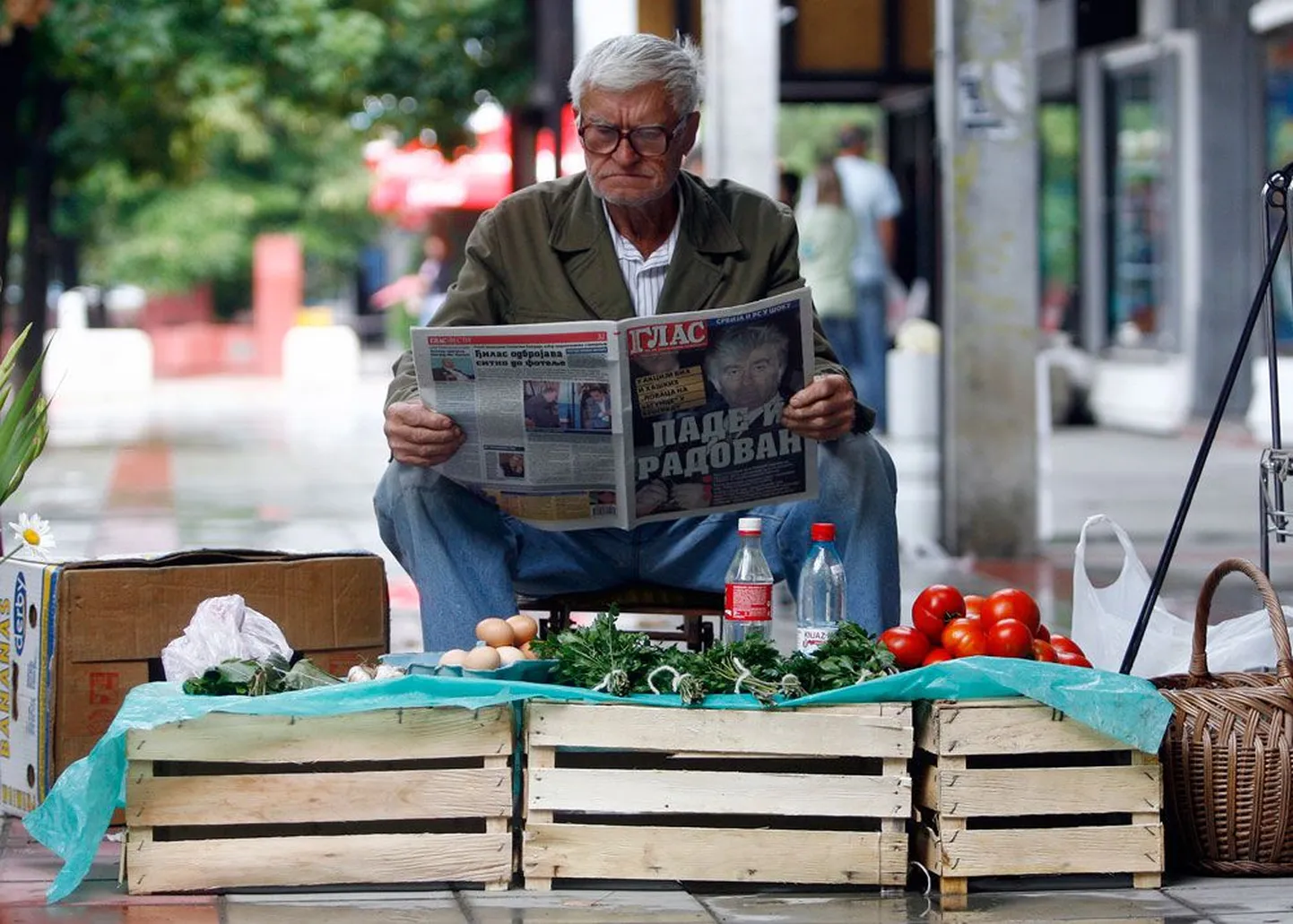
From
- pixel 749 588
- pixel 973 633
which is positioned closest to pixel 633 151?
pixel 749 588

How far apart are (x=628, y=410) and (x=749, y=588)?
1.41 ft

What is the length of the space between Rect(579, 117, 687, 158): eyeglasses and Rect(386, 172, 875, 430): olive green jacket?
0.23 m

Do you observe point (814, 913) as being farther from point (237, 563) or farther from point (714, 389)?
point (237, 563)

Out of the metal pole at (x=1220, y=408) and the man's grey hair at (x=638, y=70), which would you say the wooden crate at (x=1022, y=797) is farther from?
the man's grey hair at (x=638, y=70)

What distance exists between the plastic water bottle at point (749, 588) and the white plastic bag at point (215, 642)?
0.91 m

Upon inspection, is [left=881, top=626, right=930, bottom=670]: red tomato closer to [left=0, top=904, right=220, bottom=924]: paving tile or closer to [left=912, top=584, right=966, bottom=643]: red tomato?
[left=912, top=584, right=966, bottom=643]: red tomato

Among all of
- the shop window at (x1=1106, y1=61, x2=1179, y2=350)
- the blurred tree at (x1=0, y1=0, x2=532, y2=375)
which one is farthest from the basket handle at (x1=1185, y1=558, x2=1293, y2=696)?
the shop window at (x1=1106, y1=61, x2=1179, y2=350)

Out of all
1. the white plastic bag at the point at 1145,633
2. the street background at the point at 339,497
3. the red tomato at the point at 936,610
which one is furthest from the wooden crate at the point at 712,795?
the street background at the point at 339,497

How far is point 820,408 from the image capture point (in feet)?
14.6

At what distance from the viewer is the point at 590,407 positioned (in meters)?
4.35

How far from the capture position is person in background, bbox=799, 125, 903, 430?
47.3 feet

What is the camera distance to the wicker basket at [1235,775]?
404 centimetres

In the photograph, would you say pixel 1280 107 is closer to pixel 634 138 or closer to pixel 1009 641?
pixel 634 138

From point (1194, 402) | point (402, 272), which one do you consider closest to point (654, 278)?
point (1194, 402)
